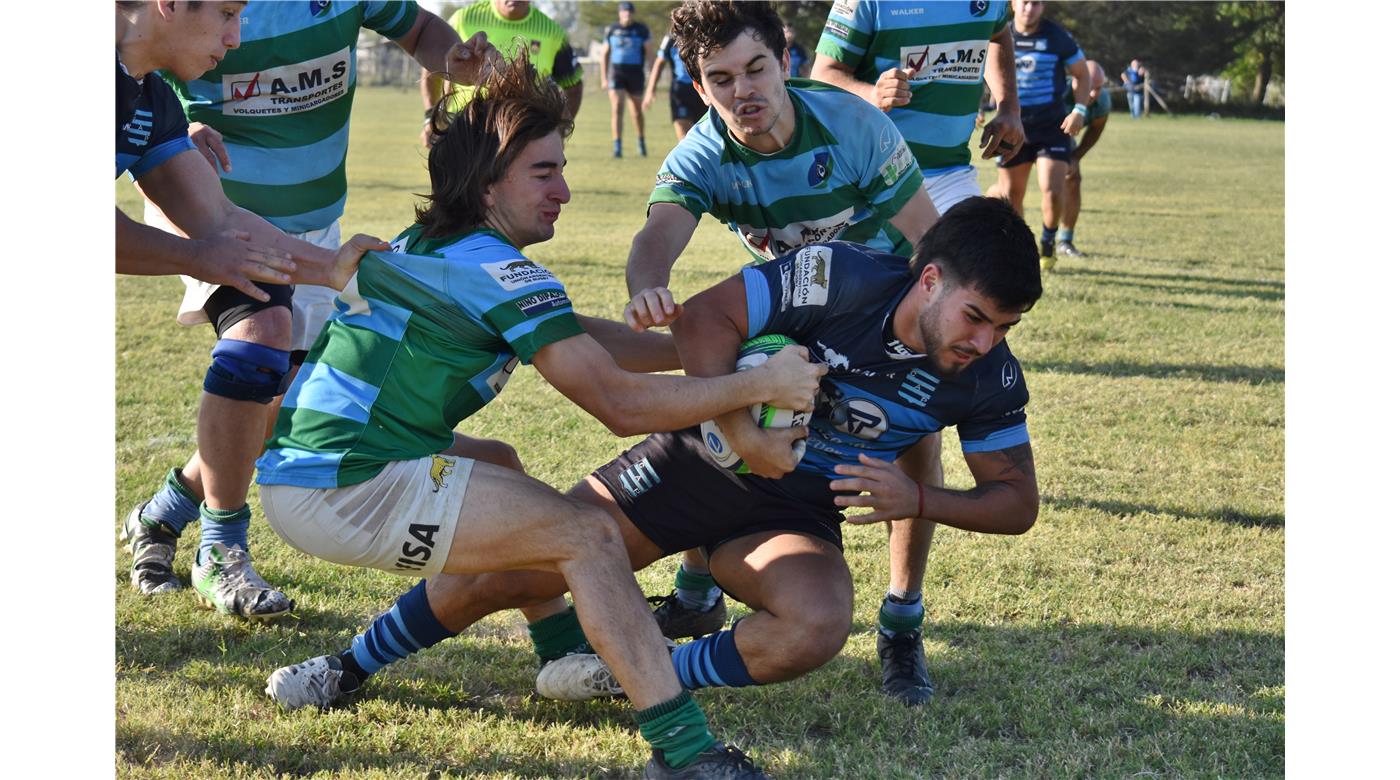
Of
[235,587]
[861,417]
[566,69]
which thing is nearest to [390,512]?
[861,417]

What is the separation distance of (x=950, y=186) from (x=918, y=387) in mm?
2014

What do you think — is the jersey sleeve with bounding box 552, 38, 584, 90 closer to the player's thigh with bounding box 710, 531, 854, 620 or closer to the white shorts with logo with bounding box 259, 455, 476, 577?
the player's thigh with bounding box 710, 531, 854, 620

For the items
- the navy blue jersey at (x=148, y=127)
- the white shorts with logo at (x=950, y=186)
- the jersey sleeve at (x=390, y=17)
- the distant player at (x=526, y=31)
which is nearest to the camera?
the navy blue jersey at (x=148, y=127)

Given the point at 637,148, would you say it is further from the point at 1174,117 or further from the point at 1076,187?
the point at 1174,117

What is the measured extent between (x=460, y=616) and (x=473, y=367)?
0.70 meters

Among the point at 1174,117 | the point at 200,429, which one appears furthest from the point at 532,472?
the point at 1174,117

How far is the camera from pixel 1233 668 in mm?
3666

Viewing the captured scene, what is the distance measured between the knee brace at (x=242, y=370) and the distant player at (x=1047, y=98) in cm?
718

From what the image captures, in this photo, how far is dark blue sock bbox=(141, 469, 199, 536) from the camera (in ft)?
14.0

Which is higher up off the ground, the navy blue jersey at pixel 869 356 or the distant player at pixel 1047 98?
the distant player at pixel 1047 98

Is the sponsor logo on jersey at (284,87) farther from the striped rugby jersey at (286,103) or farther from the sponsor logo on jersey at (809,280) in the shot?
the sponsor logo on jersey at (809,280)

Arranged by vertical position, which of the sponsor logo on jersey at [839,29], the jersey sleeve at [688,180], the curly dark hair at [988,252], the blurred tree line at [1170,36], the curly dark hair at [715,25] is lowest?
the curly dark hair at [988,252]

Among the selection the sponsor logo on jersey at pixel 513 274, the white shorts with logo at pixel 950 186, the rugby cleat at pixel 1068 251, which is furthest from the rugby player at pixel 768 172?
the rugby cleat at pixel 1068 251

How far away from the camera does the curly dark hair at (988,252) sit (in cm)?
291
